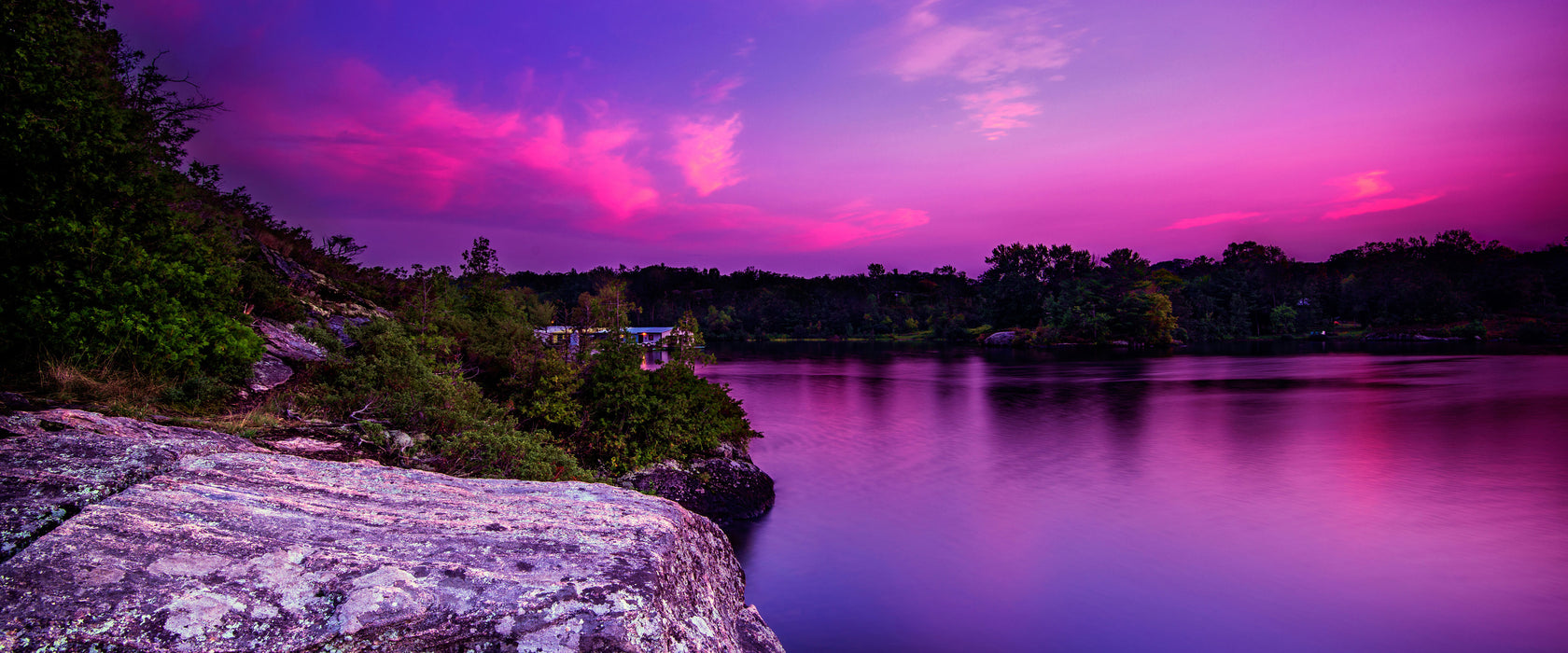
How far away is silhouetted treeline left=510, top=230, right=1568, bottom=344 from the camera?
3349 inches

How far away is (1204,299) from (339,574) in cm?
11418

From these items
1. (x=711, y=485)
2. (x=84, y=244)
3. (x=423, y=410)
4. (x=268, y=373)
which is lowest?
(x=711, y=485)

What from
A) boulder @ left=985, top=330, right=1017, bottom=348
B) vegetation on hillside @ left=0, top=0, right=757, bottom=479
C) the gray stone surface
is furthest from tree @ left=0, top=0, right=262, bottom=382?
boulder @ left=985, top=330, right=1017, bottom=348

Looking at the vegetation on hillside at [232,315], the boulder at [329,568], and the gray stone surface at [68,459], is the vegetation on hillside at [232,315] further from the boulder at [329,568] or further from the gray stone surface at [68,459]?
the boulder at [329,568]

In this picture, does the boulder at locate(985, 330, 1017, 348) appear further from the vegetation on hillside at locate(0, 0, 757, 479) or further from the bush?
the bush

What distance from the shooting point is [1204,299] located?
9900 centimetres

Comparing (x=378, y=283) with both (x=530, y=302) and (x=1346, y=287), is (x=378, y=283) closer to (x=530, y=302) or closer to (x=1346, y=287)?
(x=530, y=302)

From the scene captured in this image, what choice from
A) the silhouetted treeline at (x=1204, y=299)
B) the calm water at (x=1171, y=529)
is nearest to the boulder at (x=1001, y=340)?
the silhouetted treeline at (x=1204, y=299)

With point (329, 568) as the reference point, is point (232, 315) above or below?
above

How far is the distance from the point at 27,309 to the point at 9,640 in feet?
20.6

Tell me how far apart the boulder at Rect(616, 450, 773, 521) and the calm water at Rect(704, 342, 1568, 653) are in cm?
61

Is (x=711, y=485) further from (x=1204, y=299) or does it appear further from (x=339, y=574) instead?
(x=1204, y=299)

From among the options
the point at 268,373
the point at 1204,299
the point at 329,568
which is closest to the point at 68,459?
the point at 329,568

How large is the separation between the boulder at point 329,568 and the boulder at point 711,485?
779 centimetres
